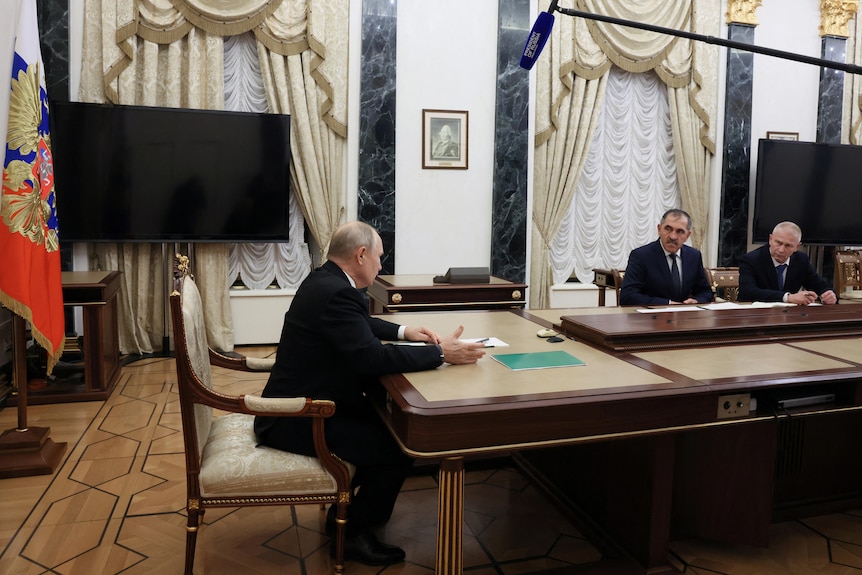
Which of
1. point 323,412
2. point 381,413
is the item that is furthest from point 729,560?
point 323,412

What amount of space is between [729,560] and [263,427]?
181 cm

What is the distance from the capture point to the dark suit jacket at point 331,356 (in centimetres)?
213

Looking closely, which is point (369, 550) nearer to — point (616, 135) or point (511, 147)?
point (511, 147)

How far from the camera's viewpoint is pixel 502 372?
2.14 meters

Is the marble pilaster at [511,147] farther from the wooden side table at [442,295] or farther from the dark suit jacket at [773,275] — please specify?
the dark suit jacket at [773,275]

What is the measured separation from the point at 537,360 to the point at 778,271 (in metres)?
2.92

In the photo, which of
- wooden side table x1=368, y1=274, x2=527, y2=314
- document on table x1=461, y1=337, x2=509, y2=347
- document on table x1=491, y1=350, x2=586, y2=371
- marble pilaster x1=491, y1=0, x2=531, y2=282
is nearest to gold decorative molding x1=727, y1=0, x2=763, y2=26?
marble pilaster x1=491, y1=0, x2=531, y2=282

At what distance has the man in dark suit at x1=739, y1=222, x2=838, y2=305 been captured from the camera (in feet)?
14.1

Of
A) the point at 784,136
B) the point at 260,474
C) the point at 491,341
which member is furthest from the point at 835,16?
the point at 260,474

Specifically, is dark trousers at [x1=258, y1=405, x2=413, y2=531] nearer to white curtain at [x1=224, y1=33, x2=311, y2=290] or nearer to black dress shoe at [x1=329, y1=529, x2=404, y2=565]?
black dress shoe at [x1=329, y1=529, x2=404, y2=565]

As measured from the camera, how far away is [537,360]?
7.54 feet

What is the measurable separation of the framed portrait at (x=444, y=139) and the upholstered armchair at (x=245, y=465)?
4120 millimetres

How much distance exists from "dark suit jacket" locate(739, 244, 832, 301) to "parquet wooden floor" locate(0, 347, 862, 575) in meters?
1.95

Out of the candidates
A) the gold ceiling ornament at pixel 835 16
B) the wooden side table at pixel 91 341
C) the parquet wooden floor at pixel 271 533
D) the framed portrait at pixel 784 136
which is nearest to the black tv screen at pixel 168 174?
the wooden side table at pixel 91 341
